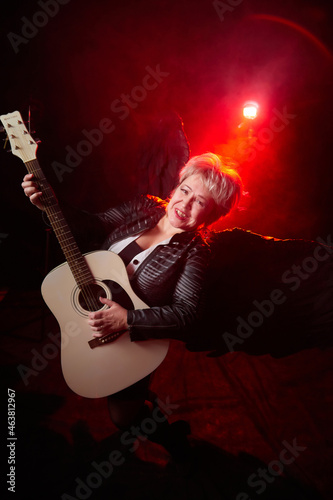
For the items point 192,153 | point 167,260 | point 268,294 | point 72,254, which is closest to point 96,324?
point 72,254

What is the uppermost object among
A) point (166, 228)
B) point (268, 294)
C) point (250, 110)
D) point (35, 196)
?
point (250, 110)

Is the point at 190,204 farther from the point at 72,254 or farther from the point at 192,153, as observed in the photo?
the point at 192,153

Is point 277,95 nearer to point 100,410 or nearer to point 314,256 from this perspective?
point 314,256

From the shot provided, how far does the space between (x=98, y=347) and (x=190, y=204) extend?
976 millimetres

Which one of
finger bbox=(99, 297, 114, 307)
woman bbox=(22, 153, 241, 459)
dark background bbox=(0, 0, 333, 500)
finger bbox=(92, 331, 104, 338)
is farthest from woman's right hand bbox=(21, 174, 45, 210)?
dark background bbox=(0, 0, 333, 500)

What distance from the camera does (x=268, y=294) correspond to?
2760mm

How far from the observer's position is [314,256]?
2.51 meters

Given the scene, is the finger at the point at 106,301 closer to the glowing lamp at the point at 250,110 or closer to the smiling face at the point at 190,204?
the smiling face at the point at 190,204

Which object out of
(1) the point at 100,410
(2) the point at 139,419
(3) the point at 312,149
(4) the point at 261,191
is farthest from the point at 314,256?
(1) the point at 100,410

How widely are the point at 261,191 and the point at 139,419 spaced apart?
2767mm

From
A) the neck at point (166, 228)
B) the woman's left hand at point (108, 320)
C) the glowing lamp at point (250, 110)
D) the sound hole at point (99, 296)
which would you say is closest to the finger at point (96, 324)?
the woman's left hand at point (108, 320)

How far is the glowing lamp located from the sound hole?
7.67ft

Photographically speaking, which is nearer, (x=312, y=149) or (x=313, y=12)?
(x=313, y=12)

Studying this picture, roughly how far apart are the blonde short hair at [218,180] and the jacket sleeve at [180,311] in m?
0.28
